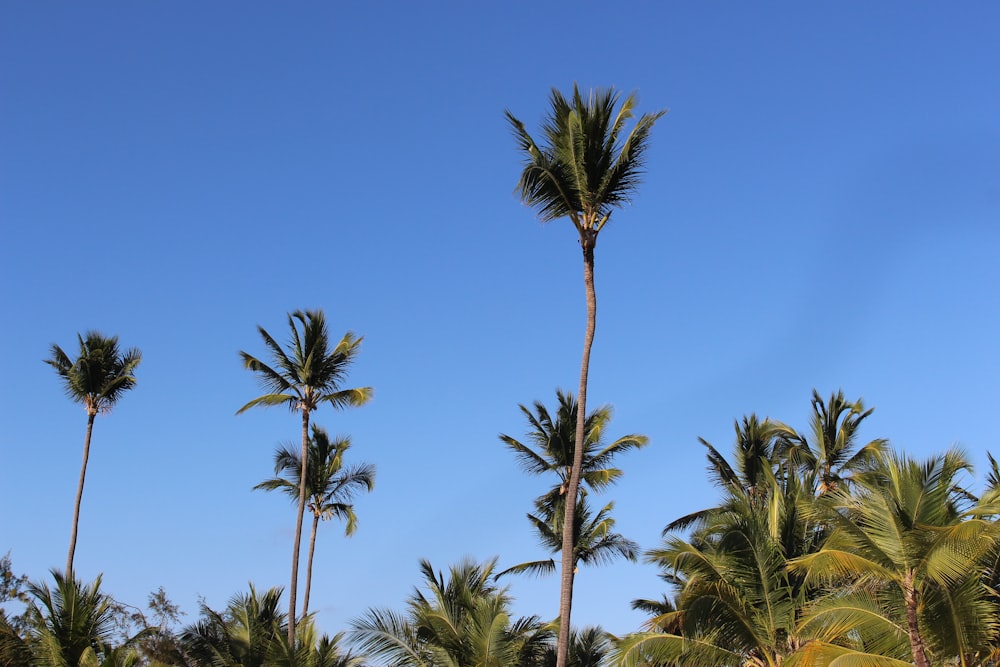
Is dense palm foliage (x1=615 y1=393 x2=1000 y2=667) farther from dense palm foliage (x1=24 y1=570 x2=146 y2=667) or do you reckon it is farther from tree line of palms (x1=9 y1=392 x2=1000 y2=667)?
dense palm foliage (x1=24 y1=570 x2=146 y2=667)

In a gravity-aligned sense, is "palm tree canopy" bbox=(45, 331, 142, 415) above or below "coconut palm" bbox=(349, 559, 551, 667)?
above

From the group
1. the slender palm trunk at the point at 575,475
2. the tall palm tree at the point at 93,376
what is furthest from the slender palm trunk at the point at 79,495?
the slender palm trunk at the point at 575,475

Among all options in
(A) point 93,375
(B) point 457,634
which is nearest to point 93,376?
(A) point 93,375

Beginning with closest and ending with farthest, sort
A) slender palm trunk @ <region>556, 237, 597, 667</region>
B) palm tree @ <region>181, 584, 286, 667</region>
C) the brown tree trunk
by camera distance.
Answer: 1. the brown tree trunk
2. slender palm trunk @ <region>556, 237, 597, 667</region>
3. palm tree @ <region>181, 584, 286, 667</region>

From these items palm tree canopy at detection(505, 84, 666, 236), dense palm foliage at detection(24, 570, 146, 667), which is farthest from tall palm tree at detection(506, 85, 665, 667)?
dense palm foliage at detection(24, 570, 146, 667)

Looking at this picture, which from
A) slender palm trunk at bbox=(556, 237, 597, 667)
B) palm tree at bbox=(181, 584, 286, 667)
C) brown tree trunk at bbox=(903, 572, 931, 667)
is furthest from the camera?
palm tree at bbox=(181, 584, 286, 667)

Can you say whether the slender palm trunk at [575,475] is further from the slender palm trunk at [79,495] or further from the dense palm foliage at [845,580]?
the slender palm trunk at [79,495]

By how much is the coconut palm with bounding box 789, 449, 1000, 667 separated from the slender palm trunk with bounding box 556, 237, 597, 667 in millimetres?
4244

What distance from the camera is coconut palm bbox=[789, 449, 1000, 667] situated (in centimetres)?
1656

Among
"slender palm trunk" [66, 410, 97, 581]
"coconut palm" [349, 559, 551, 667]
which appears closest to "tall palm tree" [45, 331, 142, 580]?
"slender palm trunk" [66, 410, 97, 581]

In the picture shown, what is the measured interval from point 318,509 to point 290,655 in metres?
17.0

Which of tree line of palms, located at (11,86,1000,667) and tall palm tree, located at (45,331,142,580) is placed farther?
tall palm tree, located at (45,331,142,580)

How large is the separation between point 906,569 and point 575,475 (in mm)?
6187

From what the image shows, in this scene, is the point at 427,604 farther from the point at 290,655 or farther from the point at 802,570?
the point at 802,570
